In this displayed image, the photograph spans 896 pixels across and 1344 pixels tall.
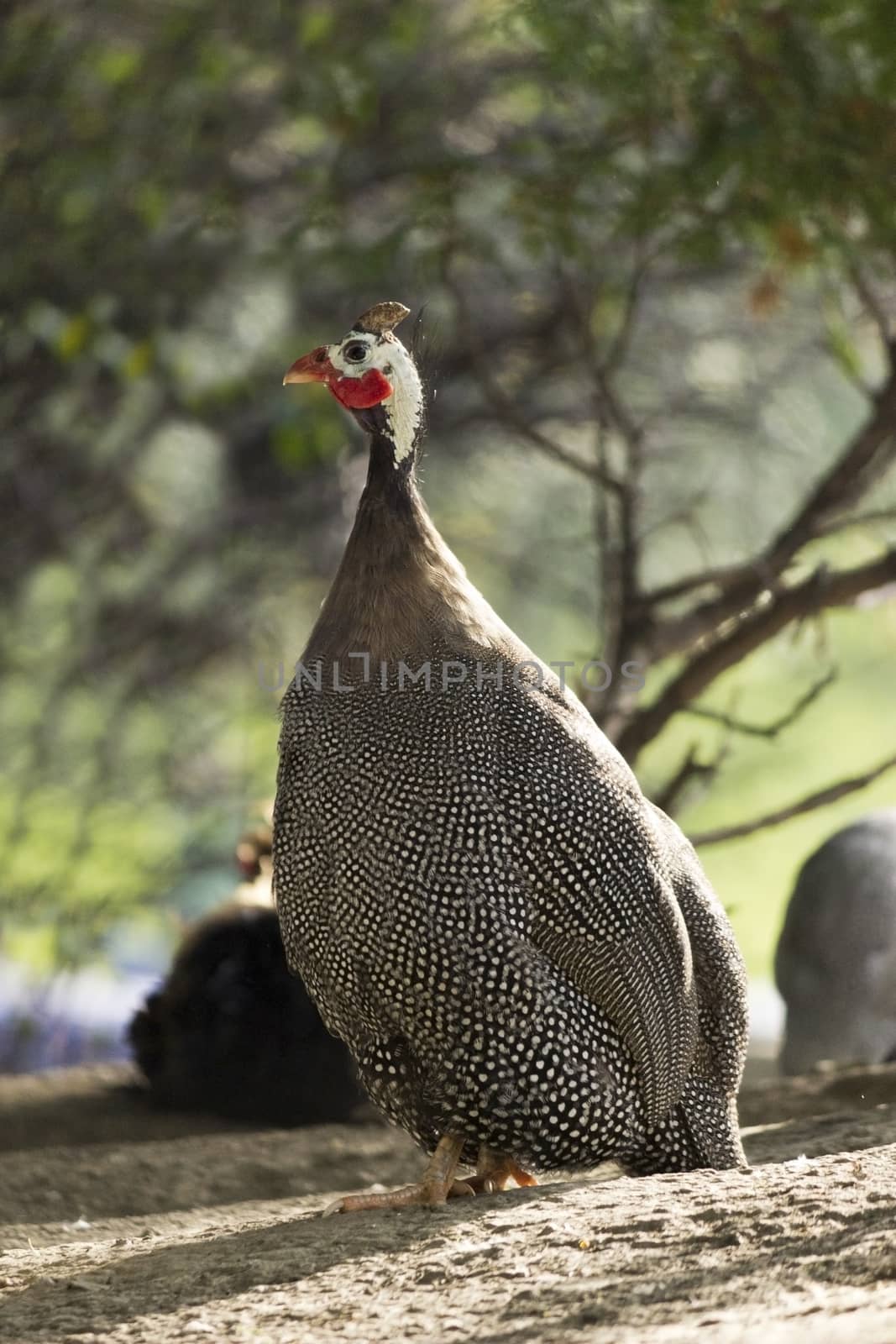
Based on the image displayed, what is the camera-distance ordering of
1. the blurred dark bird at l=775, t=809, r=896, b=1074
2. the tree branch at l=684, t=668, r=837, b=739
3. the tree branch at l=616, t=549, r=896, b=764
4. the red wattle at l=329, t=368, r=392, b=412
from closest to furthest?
the red wattle at l=329, t=368, r=392, b=412
the tree branch at l=684, t=668, r=837, b=739
the tree branch at l=616, t=549, r=896, b=764
the blurred dark bird at l=775, t=809, r=896, b=1074

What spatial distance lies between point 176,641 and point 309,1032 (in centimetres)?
299

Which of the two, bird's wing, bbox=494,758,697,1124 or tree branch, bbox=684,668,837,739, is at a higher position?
tree branch, bbox=684,668,837,739

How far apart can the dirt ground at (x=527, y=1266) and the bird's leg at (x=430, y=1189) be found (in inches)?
1.6

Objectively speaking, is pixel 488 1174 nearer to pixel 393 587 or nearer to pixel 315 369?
pixel 393 587

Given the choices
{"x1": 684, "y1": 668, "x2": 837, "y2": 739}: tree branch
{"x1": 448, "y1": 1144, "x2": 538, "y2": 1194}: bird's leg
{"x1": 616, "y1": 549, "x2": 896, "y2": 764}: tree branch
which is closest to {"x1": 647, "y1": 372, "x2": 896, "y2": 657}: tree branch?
{"x1": 616, "y1": 549, "x2": 896, "y2": 764}: tree branch

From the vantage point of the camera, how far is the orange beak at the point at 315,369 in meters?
3.30

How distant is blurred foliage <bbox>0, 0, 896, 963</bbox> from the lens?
508cm

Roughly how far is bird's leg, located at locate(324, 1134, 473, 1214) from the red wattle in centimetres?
146

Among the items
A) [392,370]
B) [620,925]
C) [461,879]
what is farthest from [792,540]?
[461,879]

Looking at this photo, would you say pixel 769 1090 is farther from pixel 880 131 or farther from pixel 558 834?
pixel 880 131

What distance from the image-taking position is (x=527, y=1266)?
2.48 m

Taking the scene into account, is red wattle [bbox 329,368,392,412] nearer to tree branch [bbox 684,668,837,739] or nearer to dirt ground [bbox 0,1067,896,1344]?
dirt ground [bbox 0,1067,896,1344]

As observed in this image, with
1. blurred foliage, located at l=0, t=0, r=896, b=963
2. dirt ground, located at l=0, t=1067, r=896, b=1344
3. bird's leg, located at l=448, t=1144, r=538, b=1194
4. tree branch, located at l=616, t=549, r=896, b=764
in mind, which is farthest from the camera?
blurred foliage, located at l=0, t=0, r=896, b=963

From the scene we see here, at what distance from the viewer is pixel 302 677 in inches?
129
